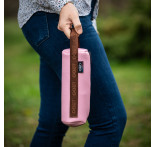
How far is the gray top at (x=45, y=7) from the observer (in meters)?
1.23

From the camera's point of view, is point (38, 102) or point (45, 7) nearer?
point (45, 7)

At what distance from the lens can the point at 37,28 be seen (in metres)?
1.32

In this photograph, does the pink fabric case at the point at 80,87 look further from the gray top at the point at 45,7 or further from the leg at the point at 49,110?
the leg at the point at 49,110

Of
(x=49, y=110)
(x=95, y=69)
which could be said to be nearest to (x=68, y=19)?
(x=95, y=69)

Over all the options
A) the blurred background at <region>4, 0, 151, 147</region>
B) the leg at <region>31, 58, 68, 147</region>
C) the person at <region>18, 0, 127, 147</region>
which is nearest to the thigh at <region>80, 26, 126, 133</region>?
the person at <region>18, 0, 127, 147</region>

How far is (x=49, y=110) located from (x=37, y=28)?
59 centimetres

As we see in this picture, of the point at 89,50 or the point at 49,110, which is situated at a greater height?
the point at 89,50

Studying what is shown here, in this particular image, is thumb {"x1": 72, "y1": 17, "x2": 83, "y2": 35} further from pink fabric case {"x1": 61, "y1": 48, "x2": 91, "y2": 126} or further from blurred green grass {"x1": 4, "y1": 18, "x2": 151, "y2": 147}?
blurred green grass {"x1": 4, "y1": 18, "x2": 151, "y2": 147}

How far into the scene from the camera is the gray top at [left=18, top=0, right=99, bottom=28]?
123 centimetres

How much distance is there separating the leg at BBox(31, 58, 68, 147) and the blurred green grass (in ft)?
3.91

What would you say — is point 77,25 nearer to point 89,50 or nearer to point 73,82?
point 89,50

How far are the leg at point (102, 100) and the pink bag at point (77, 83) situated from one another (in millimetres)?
58

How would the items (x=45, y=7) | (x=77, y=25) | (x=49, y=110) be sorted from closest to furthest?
(x=77, y=25) → (x=45, y=7) → (x=49, y=110)

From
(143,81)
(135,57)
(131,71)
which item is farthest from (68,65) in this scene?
(135,57)
